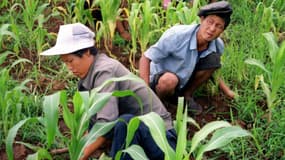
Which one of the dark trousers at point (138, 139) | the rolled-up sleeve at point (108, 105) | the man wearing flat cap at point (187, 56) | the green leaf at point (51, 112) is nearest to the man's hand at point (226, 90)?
the man wearing flat cap at point (187, 56)

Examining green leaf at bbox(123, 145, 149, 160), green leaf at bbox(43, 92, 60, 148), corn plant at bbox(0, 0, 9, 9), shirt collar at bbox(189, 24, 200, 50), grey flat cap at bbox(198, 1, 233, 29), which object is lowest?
green leaf at bbox(123, 145, 149, 160)

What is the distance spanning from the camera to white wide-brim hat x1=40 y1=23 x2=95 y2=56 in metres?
2.25

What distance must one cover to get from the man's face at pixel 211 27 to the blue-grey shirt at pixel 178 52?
0.08 m

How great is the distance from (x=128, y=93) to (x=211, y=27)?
0.87 m

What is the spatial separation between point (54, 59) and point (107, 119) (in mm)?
1496

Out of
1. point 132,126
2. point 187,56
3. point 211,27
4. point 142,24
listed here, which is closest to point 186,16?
point 142,24

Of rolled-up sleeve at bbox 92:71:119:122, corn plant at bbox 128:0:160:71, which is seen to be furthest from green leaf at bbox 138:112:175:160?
corn plant at bbox 128:0:160:71

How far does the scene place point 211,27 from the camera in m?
2.75

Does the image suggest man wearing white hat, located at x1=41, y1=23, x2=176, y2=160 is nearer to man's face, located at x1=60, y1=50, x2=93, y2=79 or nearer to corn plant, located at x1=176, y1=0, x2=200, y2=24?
man's face, located at x1=60, y1=50, x2=93, y2=79

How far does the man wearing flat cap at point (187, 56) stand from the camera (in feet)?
9.09

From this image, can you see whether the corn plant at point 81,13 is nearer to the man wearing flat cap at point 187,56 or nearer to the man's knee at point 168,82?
the man wearing flat cap at point 187,56

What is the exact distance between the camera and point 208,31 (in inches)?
109

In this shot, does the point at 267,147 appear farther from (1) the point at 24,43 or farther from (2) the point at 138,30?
(1) the point at 24,43

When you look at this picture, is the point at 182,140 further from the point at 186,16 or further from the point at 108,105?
the point at 186,16
